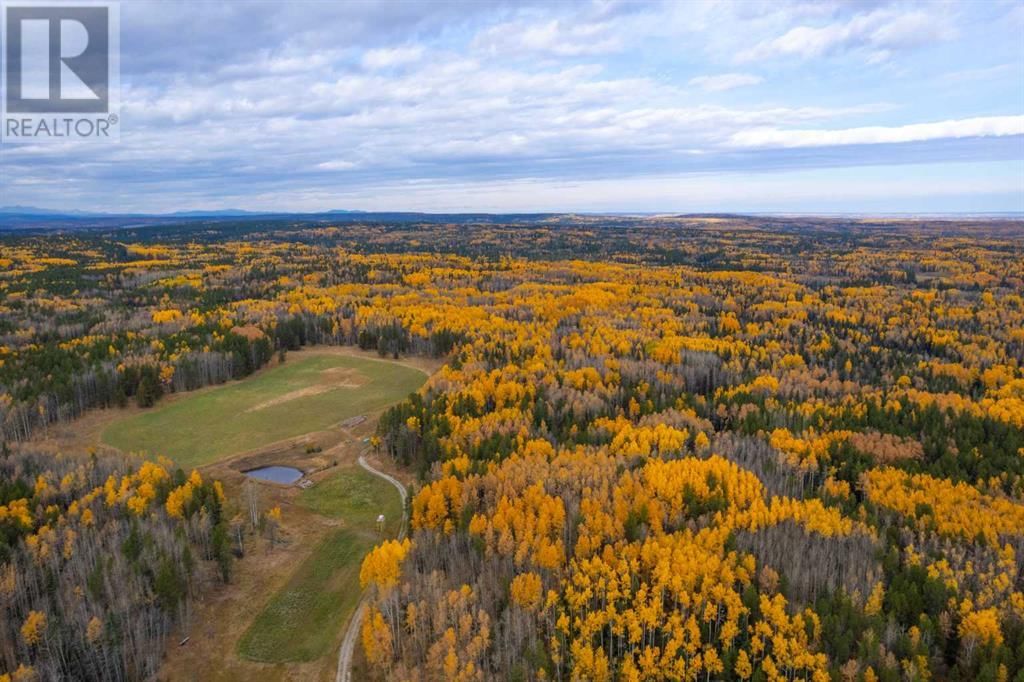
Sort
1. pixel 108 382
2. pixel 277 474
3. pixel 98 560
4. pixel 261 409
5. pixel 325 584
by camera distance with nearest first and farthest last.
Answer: pixel 98 560, pixel 325 584, pixel 277 474, pixel 261 409, pixel 108 382

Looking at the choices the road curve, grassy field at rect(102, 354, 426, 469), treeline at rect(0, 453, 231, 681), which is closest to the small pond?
grassy field at rect(102, 354, 426, 469)

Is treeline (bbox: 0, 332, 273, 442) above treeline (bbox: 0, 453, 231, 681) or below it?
above

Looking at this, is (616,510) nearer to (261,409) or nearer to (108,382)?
(261,409)

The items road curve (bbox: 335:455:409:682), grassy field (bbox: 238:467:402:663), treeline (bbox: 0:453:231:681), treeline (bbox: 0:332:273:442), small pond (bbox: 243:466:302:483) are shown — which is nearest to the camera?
treeline (bbox: 0:453:231:681)

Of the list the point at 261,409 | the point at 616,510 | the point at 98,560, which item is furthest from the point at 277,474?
the point at 616,510

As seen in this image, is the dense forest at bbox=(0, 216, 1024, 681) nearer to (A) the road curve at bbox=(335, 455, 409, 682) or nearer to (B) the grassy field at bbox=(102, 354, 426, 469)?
(A) the road curve at bbox=(335, 455, 409, 682)

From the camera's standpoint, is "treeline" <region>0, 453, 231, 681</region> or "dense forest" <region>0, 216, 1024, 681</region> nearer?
Answer: "treeline" <region>0, 453, 231, 681</region>

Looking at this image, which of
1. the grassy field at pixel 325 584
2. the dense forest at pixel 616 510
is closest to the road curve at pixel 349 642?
the grassy field at pixel 325 584
